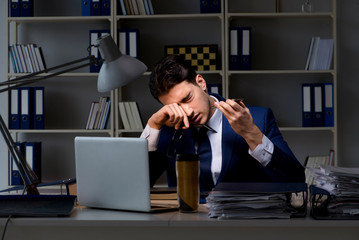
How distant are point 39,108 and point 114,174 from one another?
259cm

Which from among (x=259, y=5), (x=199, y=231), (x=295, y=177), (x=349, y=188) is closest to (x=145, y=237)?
(x=199, y=231)

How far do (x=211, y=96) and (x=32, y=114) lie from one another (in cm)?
208

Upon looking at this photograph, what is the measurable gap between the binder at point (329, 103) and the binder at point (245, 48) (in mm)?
588

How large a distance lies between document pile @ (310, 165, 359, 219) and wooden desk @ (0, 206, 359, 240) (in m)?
0.05

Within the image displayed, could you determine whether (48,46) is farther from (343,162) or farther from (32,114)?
(343,162)

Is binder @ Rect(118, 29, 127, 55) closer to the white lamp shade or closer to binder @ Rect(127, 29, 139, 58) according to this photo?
binder @ Rect(127, 29, 139, 58)

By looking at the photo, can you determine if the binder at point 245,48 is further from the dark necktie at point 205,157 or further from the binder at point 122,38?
the dark necktie at point 205,157

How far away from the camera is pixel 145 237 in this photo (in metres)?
1.40

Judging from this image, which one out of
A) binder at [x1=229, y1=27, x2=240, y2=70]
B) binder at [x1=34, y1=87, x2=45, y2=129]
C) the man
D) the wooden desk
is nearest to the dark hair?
the man

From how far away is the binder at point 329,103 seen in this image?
3842 millimetres

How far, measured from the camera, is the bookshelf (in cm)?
414

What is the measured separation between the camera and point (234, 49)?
12.7ft

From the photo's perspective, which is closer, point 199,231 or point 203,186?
point 199,231

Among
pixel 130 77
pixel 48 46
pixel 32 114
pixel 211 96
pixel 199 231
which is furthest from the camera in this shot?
pixel 48 46
